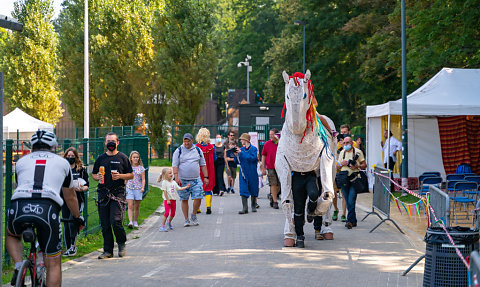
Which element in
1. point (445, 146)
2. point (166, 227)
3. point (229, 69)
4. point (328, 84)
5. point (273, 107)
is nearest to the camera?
point (166, 227)

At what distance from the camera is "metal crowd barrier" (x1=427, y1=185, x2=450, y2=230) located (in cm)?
829

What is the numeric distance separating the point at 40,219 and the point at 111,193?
465cm

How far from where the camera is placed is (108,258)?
1091 centimetres

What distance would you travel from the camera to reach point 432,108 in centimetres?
2042

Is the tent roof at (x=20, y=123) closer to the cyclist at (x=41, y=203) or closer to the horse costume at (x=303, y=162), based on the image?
the horse costume at (x=303, y=162)

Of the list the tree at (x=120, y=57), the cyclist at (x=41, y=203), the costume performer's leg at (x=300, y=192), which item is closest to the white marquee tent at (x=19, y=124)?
the tree at (x=120, y=57)

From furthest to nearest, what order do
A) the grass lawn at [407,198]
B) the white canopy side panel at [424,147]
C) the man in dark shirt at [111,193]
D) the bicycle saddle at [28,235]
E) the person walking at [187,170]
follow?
the white canopy side panel at [424,147], the grass lawn at [407,198], the person walking at [187,170], the man in dark shirt at [111,193], the bicycle saddle at [28,235]

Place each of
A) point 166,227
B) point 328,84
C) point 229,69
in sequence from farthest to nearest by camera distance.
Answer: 1. point 229,69
2. point 328,84
3. point 166,227

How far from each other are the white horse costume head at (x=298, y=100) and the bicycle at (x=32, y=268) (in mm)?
5487

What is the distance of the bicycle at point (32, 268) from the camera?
6.16 metres

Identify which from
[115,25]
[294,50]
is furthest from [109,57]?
[294,50]

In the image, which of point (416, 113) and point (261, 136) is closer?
point (416, 113)

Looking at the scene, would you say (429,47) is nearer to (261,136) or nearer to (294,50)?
(261,136)

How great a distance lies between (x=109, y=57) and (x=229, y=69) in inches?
1248
